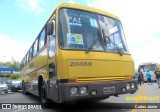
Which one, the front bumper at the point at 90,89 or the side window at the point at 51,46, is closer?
the front bumper at the point at 90,89

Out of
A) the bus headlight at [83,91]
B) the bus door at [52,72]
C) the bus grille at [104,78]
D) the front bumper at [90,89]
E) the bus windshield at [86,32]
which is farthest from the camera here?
the bus door at [52,72]

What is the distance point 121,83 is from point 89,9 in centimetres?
275

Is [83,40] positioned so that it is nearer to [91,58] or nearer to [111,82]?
[91,58]

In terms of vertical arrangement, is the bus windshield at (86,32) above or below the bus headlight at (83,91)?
above

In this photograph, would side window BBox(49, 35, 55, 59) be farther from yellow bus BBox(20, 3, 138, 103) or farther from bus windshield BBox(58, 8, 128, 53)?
bus windshield BBox(58, 8, 128, 53)

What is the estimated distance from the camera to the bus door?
858 cm

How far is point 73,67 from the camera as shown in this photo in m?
8.14

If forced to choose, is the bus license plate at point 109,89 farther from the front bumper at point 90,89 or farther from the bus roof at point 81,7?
the bus roof at point 81,7

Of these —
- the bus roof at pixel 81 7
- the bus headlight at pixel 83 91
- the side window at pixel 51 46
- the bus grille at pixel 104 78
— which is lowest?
the bus headlight at pixel 83 91

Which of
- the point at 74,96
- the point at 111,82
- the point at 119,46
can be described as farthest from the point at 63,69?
the point at 119,46

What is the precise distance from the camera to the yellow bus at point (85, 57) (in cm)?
808

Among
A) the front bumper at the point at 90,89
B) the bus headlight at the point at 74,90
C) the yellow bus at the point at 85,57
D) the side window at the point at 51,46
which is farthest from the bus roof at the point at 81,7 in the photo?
the bus headlight at the point at 74,90

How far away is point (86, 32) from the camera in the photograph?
8844 millimetres

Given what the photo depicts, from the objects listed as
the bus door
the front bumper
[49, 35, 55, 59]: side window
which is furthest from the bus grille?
[49, 35, 55, 59]: side window
